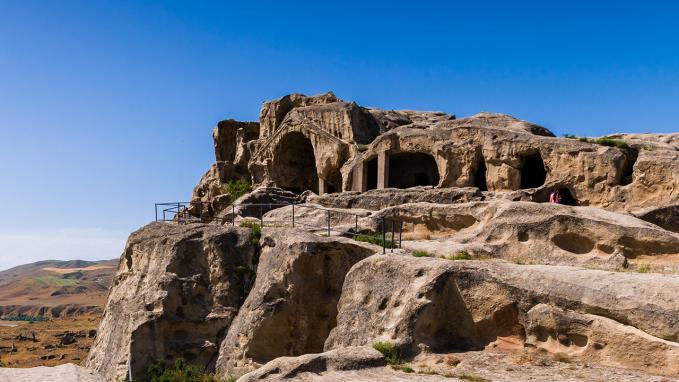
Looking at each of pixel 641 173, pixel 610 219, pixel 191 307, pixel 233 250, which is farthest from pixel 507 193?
pixel 191 307

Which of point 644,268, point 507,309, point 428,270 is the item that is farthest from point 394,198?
point 507,309

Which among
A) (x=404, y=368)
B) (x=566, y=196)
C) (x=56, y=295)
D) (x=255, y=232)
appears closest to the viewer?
(x=404, y=368)

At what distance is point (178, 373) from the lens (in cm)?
1620

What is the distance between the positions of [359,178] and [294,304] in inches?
490

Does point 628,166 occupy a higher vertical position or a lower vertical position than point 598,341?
higher

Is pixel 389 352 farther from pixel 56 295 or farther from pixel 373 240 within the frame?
pixel 56 295

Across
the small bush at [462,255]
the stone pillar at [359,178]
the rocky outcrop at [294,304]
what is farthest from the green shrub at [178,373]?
the stone pillar at [359,178]

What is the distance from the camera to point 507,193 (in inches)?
829

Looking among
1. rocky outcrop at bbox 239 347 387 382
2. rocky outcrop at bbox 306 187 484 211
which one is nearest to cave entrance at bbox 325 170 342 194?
rocky outcrop at bbox 306 187 484 211

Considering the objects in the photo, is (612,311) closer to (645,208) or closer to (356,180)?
(645,208)

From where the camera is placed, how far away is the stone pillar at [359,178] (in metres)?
27.8

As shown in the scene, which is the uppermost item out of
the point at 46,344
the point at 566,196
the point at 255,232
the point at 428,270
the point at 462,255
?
the point at 566,196

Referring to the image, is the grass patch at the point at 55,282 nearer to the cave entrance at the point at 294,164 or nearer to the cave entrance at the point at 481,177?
the cave entrance at the point at 294,164

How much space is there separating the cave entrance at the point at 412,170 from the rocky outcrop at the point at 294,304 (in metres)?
13.4
